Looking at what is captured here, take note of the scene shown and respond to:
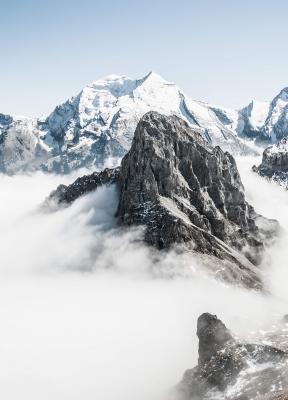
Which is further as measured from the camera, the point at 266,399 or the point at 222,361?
the point at 222,361

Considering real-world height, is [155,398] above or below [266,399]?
below

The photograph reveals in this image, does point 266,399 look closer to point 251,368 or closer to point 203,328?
point 251,368

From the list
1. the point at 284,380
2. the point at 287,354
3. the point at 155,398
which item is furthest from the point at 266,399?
the point at 155,398

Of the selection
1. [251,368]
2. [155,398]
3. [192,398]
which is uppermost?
[251,368]

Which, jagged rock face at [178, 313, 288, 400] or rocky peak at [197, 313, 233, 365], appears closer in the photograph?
jagged rock face at [178, 313, 288, 400]

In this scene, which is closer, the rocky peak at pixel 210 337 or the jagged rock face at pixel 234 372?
the jagged rock face at pixel 234 372

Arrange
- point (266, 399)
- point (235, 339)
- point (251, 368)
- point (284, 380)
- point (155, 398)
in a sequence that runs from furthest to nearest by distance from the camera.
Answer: point (155, 398)
point (235, 339)
point (251, 368)
point (284, 380)
point (266, 399)

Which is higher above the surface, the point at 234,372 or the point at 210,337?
the point at 210,337

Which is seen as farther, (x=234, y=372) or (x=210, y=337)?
(x=210, y=337)
